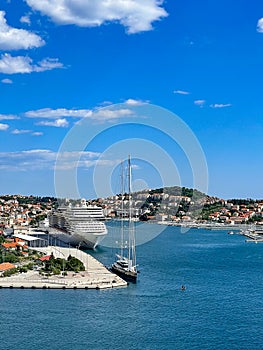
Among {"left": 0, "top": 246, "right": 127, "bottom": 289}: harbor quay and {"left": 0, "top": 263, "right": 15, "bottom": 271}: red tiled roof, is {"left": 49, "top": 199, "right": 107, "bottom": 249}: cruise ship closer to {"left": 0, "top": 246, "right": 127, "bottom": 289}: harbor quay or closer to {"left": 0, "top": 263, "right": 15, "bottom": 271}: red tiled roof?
{"left": 0, "top": 263, "right": 15, "bottom": 271}: red tiled roof

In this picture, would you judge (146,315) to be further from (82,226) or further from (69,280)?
(82,226)

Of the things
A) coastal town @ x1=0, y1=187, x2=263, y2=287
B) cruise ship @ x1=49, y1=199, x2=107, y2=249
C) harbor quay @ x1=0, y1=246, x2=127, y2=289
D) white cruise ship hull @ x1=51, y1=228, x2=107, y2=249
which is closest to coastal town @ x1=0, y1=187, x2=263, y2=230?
coastal town @ x1=0, y1=187, x2=263, y2=287

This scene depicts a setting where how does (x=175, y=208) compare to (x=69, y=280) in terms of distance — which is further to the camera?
(x=175, y=208)

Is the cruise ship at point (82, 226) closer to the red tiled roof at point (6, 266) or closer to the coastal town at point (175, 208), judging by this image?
the red tiled roof at point (6, 266)

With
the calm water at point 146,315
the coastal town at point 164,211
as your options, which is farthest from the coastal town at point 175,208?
the calm water at point 146,315

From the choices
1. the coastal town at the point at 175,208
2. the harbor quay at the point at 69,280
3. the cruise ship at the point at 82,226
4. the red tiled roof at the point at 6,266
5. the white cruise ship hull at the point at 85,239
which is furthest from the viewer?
the coastal town at the point at 175,208

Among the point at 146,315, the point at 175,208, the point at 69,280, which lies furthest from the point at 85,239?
the point at 175,208

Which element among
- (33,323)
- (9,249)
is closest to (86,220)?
(9,249)
